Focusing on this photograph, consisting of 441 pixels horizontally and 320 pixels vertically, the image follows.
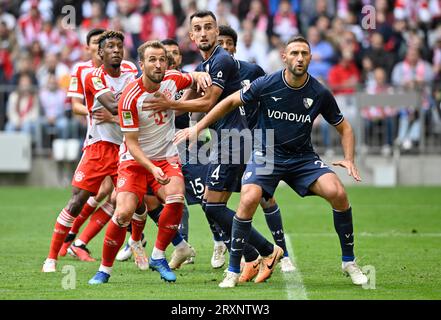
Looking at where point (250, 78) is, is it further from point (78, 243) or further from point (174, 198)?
point (78, 243)

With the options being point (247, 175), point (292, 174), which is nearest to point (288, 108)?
point (292, 174)

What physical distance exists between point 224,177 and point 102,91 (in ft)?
5.26

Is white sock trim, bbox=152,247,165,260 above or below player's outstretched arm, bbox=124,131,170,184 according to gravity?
below

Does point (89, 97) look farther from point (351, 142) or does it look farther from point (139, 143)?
point (351, 142)

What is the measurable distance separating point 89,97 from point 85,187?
0.99m

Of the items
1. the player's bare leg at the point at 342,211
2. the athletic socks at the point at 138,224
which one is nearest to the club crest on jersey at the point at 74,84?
the athletic socks at the point at 138,224

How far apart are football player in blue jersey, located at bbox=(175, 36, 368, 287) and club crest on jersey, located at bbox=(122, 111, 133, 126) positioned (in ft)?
1.70

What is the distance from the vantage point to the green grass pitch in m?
9.56

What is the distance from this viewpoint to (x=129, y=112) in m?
10.3

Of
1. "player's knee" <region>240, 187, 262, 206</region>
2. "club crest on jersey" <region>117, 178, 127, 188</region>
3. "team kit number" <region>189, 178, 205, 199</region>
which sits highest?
"club crest on jersey" <region>117, 178, 127, 188</region>

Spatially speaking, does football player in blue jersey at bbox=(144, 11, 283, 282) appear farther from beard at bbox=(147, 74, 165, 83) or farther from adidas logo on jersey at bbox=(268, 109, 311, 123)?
adidas logo on jersey at bbox=(268, 109, 311, 123)

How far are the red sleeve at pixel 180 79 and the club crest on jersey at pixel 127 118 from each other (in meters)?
0.63

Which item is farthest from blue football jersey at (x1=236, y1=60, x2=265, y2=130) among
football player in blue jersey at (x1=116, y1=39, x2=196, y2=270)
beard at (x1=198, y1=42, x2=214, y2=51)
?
football player in blue jersey at (x1=116, y1=39, x2=196, y2=270)

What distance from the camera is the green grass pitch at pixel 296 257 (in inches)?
376
